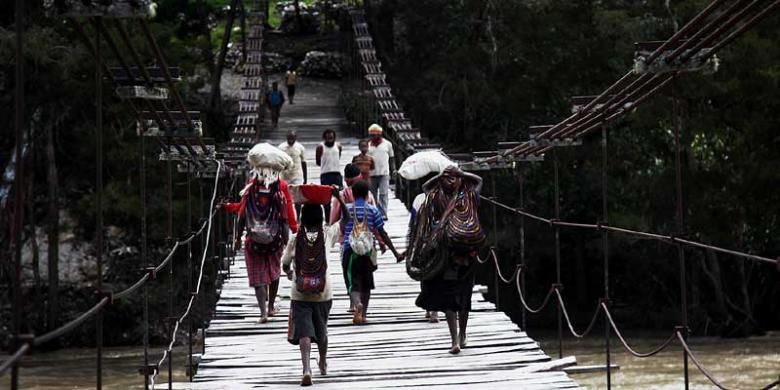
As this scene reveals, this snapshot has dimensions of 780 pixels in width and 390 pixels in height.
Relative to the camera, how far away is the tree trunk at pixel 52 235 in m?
21.7

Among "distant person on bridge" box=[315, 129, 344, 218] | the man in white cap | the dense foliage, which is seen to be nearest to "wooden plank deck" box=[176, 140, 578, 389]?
the man in white cap

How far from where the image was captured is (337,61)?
118 ft

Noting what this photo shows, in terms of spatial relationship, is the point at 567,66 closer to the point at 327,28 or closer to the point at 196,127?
the point at 327,28

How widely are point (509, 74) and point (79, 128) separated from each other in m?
8.00

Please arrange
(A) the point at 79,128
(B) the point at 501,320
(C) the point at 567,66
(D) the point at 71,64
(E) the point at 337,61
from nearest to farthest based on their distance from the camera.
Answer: (B) the point at 501,320 < (D) the point at 71,64 < (A) the point at 79,128 < (C) the point at 567,66 < (E) the point at 337,61

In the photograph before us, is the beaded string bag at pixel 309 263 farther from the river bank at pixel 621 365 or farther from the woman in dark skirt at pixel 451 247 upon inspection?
the river bank at pixel 621 365

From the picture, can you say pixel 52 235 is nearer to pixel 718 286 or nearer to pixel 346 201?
pixel 718 286

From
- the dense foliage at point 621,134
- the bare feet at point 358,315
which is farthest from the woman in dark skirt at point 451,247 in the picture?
the dense foliage at point 621,134

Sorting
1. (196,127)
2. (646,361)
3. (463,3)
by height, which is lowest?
(646,361)

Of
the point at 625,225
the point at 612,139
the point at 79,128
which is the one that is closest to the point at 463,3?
the point at 612,139

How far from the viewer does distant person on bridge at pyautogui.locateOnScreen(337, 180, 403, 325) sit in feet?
30.3

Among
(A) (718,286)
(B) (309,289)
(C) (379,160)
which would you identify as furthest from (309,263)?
(A) (718,286)

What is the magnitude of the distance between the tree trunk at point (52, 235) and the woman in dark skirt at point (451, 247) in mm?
14010

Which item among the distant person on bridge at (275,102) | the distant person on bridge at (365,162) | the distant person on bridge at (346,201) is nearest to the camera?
the distant person on bridge at (346,201)
